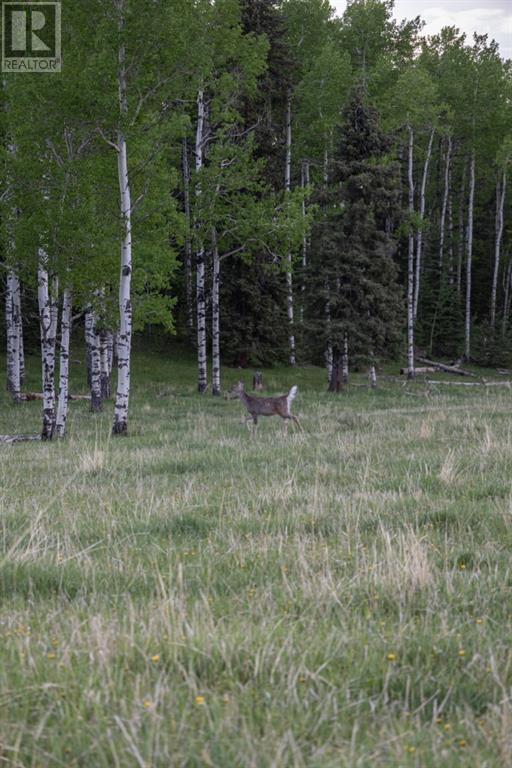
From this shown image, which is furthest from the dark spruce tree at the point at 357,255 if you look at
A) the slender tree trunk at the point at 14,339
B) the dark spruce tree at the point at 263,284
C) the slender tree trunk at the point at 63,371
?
the slender tree trunk at the point at 63,371

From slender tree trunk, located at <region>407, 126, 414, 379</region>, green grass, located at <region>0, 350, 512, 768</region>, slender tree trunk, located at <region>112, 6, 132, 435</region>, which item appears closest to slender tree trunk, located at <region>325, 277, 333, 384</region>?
slender tree trunk, located at <region>407, 126, 414, 379</region>

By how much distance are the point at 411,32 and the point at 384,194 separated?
23.5 meters

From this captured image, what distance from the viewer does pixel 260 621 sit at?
12.4 feet

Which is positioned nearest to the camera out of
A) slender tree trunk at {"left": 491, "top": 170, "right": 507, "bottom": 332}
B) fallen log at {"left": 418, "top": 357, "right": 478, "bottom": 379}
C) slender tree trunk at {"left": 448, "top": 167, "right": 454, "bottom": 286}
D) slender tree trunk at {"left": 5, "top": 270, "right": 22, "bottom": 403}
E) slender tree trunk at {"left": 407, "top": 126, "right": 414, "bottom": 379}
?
slender tree trunk at {"left": 5, "top": 270, "right": 22, "bottom": 403}

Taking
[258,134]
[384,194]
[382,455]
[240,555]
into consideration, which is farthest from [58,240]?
[258,134]

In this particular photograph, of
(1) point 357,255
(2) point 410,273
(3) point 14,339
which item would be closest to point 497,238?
(2) point 410,273

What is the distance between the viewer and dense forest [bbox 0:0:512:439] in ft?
54.2

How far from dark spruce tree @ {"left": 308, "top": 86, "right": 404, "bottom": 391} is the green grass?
2021 centimetres

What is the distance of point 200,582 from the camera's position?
14.8ft

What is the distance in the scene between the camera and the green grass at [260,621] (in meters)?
2.64

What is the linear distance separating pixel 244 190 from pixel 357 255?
373 inches

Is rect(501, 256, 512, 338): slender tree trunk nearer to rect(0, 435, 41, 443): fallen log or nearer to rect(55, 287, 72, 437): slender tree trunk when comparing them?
rect(55, 287, 72, 437): slender tree trunk

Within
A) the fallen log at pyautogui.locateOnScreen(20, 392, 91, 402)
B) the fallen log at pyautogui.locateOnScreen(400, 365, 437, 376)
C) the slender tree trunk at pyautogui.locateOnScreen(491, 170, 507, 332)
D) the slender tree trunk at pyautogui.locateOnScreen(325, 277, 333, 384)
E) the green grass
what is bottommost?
the fallen log at pyautogui.locateOnScreen(20, 392, 91, 402)

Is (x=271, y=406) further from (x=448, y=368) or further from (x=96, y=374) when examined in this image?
(x=448, y=368)
